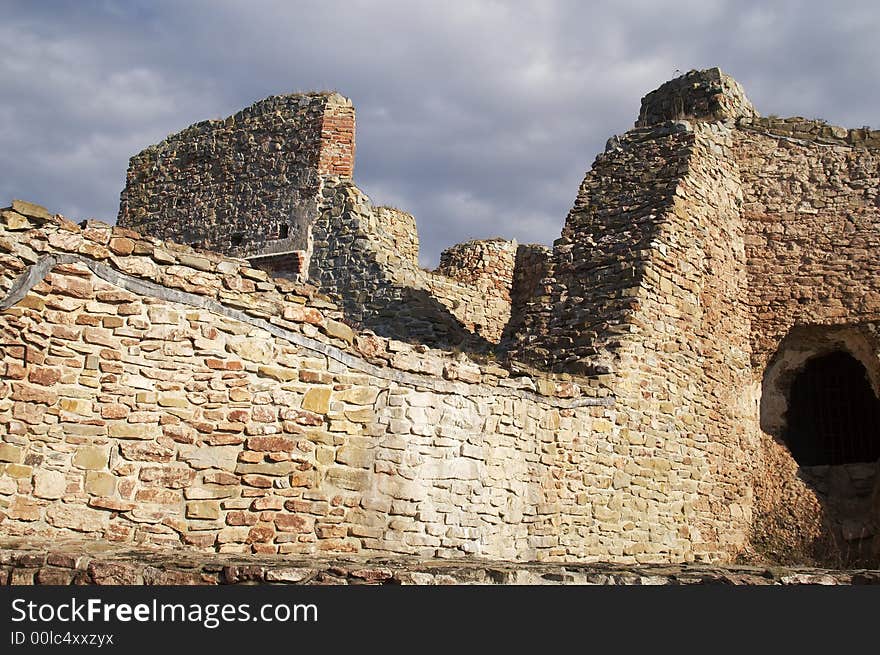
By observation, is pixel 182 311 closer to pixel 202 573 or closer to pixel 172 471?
pixel 172 471

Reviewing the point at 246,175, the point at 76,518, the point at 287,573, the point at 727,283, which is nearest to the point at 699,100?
the point at 727,283

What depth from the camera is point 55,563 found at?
3943mm

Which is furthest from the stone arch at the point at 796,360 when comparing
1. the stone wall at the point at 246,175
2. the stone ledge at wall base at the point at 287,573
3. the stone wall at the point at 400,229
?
the stone ledge at wall base at the point at 287,573

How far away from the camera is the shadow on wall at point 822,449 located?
10.3 m

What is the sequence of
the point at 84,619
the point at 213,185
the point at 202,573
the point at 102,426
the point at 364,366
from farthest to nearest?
the point at 213,185, the point at 364,366, the point at 102,426, the point at 202,573, the point at 84,619

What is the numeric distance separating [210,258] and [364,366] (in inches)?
56.4

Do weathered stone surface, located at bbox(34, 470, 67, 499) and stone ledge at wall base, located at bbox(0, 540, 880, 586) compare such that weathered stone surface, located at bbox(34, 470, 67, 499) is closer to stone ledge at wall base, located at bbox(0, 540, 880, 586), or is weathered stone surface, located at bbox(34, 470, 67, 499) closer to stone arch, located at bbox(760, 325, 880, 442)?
stone ledge at wall base, located at bbox(0, 540, 880, 586)

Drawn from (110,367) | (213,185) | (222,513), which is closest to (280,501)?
(222,513)

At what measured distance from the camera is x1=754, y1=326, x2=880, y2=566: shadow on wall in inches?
406

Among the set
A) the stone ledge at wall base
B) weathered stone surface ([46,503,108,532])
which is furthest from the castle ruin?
the stone ledge at wall base

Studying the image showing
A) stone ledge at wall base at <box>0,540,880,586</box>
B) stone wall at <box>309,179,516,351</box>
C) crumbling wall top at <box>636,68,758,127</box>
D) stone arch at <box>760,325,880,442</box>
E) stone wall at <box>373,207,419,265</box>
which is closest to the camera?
stone ledge at wall base at <box>0,540,880,586</box>

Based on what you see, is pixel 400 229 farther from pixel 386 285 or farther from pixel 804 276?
pixel 804 276

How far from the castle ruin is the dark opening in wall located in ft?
0.12

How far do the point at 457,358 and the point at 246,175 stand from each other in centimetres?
758
